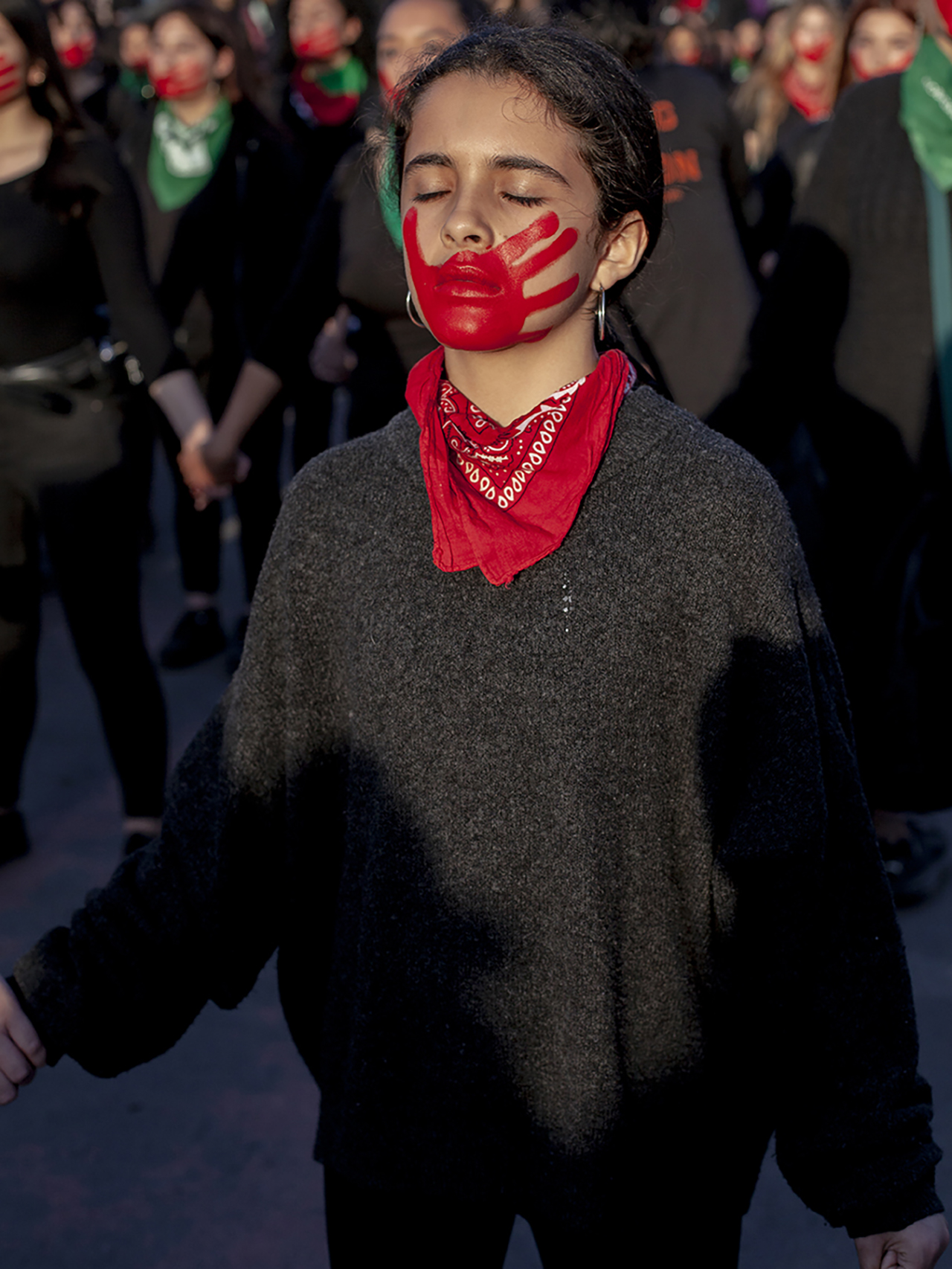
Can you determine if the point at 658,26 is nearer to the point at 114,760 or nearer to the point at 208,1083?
the point at 114,760

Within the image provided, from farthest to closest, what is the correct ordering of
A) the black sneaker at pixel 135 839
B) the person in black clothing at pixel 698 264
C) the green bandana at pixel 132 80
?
the green bandana at pixel 132 80
the black sneaker at pixel 135 839
the person in black clothing at pixel 698 264

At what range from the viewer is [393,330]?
3129 mm

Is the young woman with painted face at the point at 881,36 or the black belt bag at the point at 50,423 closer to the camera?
the black belt bag at the point at 50,423

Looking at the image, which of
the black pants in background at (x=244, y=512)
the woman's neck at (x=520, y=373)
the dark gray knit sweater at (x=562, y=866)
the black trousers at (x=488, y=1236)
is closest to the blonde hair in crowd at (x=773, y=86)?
the black pants in background at (x=244, y=512)

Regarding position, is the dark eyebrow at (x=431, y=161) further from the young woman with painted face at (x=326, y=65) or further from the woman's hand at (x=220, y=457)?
the young woman with painted face at (x=326, y=65)

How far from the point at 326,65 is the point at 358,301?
3.24m

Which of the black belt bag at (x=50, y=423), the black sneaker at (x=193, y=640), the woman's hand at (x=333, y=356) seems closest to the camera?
the black belt bag at (x=50, y=423)

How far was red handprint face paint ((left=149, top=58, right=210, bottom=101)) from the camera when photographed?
471cm

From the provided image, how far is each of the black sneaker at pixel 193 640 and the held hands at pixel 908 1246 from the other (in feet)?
12.8

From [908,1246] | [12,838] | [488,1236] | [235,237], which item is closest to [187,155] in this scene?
[235,237]

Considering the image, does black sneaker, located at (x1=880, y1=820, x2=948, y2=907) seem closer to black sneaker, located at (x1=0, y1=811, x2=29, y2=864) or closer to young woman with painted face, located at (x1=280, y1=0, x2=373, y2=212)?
black sneaker, located at (x1=0, y1=811, x2=29, y2=864)

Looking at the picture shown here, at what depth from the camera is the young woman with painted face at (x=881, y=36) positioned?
4.74m

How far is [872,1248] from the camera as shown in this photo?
4.42 feet

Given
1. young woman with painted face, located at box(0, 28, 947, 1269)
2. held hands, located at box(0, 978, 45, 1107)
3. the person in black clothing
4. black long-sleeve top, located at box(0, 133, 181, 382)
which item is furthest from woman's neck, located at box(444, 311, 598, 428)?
black long-sleeve top, located at box(0, 133, 181, 382)
